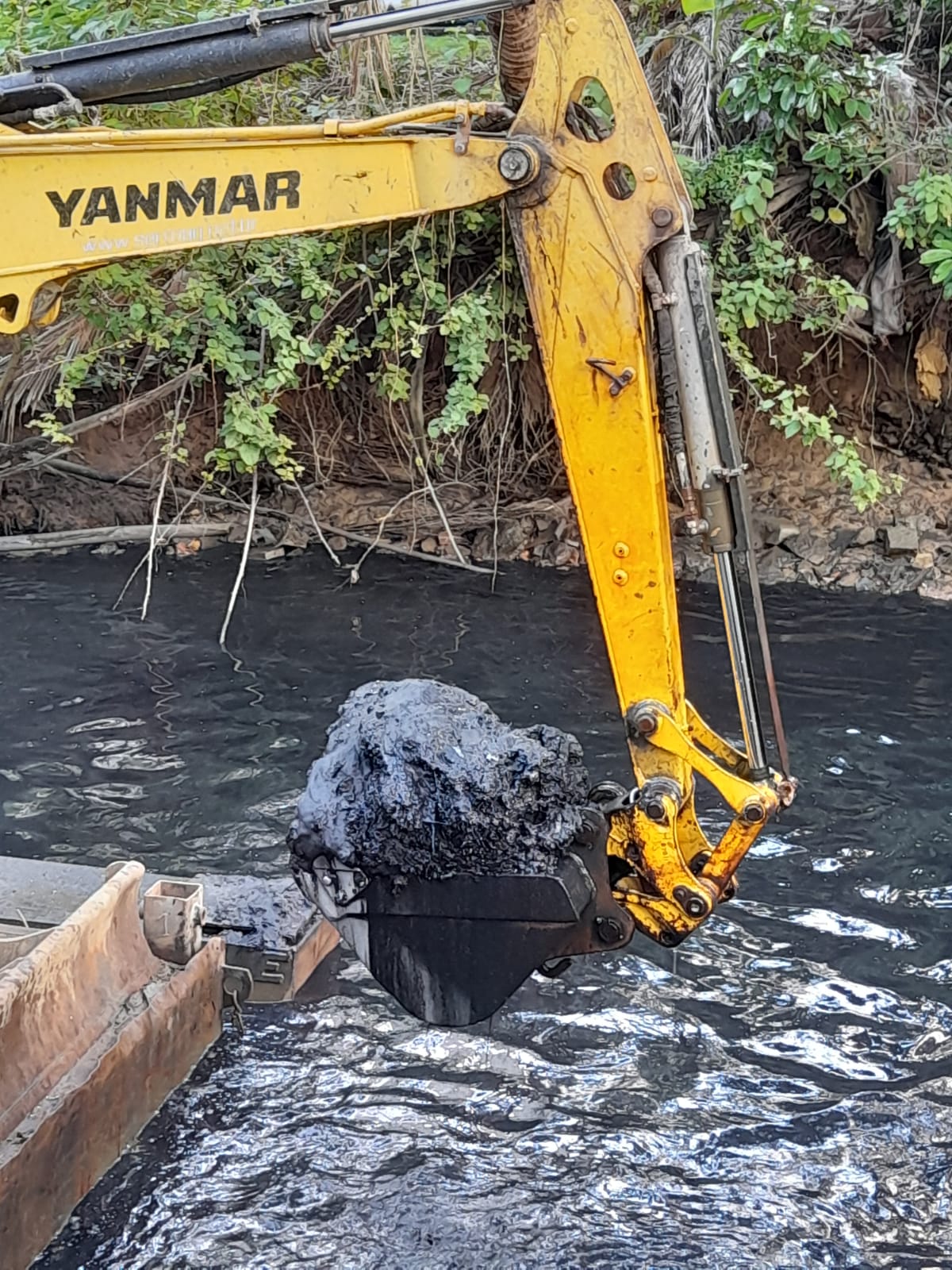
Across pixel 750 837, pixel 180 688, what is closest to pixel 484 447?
pixel 180 688

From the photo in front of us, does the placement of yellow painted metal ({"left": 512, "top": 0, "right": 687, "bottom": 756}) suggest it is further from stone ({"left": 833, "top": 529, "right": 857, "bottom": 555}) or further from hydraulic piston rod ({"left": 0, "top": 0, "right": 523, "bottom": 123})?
stone ({"left": 833, "top": 529, "right": 857, "bottom": 555})

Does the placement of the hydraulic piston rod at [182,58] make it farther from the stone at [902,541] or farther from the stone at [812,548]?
the stone at [902,541]

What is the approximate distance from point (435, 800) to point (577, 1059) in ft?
4.09

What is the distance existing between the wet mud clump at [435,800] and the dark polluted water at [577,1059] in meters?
0.86

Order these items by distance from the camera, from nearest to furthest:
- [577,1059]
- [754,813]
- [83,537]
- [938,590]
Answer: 1. [754,813]
2. [577,1059]
3. [938,590]
4. [83,537]

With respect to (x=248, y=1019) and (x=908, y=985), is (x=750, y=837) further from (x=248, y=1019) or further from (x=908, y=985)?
(x=248, y=1019)

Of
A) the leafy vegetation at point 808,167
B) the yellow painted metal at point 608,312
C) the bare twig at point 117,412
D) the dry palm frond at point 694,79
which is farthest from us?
the bare twig at point 117,412

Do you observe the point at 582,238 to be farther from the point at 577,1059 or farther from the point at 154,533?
the point at 154,533

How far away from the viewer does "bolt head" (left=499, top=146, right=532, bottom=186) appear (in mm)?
3326

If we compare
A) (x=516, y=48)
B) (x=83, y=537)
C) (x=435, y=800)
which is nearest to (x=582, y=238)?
(x=516, y=48)

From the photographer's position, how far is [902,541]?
9.55 m

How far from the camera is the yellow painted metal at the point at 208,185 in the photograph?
3.41 metres

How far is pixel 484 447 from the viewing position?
1038 cm

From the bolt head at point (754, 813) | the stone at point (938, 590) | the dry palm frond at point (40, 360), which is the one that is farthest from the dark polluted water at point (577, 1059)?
the dry palm frond at point (40, 360)
